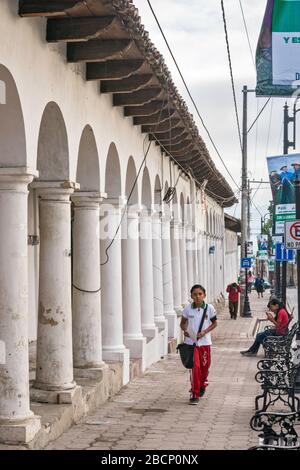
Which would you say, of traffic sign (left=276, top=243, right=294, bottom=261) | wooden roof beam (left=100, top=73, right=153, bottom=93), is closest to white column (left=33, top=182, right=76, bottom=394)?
wooden roof beam (left=100, top=73, right=153, bottom=93)

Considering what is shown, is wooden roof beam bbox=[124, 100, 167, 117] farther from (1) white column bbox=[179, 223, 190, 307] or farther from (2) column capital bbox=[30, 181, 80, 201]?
(1) white column bbox=[179, 223, 190, 307]

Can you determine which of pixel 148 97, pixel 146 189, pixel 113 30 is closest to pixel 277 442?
pixel 113 30

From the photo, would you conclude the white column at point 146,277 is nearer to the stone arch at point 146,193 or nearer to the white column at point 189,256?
the stone arch at point 146,193

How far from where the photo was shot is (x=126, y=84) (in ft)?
38.5

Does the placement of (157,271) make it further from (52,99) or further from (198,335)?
(52,99)

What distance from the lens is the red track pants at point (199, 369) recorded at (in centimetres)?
1205

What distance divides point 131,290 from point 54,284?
5.59m

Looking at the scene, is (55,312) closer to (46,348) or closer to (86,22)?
(46,348)

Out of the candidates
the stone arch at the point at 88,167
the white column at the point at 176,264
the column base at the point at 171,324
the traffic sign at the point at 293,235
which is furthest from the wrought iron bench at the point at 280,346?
the white column at the point at 176,264

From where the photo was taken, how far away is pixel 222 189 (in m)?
34.9

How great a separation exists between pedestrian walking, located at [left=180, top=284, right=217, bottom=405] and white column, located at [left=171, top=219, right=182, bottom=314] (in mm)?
10316

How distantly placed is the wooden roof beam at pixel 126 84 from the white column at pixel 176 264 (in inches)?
422

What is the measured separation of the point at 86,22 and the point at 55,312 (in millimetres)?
3144

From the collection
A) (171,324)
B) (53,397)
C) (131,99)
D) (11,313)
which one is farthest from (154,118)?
(171,324)
